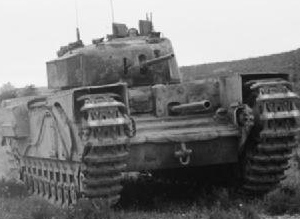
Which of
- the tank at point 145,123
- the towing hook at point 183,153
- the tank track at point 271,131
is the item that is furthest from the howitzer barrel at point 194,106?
the towing hook at point 183,153

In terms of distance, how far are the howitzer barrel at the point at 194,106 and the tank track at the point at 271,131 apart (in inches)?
26.4

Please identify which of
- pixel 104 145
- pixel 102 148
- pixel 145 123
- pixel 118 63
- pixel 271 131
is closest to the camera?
pixel 104 145

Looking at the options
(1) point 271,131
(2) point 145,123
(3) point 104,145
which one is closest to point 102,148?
(3) point 104,145

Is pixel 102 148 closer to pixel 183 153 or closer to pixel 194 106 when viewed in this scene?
pixel 183 153

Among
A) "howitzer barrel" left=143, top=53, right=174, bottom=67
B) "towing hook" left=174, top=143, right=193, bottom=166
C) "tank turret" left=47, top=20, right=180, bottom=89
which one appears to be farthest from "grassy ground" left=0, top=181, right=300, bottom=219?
"howitzer barrel" left=143, top=53, right=174, bottom=67

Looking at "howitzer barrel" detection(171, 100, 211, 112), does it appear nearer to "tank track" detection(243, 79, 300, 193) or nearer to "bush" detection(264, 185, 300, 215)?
"tank track" detection(243, 79, 300, 193)

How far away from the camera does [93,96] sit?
926 centimetres

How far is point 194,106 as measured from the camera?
34.1 feet

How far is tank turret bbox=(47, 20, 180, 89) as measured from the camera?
39.2 ft

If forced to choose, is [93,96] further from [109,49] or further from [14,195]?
[14,195]

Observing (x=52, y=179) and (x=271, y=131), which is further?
(x=52, y=179)

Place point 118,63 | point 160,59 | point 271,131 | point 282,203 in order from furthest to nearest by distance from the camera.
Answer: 1. point 118,63
2. point 160,59
3. point 271,131
4. point 282,203

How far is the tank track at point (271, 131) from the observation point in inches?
381

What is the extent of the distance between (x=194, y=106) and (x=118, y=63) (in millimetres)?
2181
